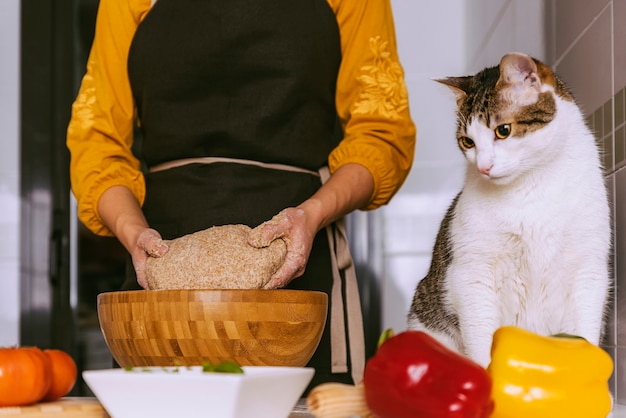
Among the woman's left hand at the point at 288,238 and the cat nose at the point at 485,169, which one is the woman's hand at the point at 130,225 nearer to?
the woman's left hand at the point at 288,238

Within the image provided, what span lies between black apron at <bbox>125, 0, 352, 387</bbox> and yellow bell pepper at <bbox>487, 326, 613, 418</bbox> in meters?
0.70

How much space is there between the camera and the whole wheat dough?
3.26 ft


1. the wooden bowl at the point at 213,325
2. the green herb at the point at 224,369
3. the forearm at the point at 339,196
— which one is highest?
the forearm at the point at 339,196

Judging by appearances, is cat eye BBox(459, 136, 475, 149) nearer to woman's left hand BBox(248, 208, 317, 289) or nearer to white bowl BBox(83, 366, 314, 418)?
woman's left hand BBox(248, 208, 317, 289)

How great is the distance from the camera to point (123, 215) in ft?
4.26

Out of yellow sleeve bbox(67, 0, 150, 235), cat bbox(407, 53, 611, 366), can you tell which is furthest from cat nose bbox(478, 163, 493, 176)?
yellow sleeve bbox(67, 0, 150, 235)

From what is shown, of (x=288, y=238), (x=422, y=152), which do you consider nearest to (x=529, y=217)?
(x=288, y=238)

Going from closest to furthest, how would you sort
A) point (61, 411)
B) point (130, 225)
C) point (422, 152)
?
1. point (61, 411)
2. point (130, 225)
3. point (422, 152)

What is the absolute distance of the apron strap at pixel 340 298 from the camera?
1.40 m

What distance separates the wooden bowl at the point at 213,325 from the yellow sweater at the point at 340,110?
50cm

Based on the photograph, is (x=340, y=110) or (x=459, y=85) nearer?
(x=459, y=85)

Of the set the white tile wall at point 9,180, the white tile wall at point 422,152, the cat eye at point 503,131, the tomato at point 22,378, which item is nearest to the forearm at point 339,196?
the cat eye at point 503,131

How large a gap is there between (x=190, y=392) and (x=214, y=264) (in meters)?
0.35

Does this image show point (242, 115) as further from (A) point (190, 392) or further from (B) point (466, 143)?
(A) point (190, 392)
